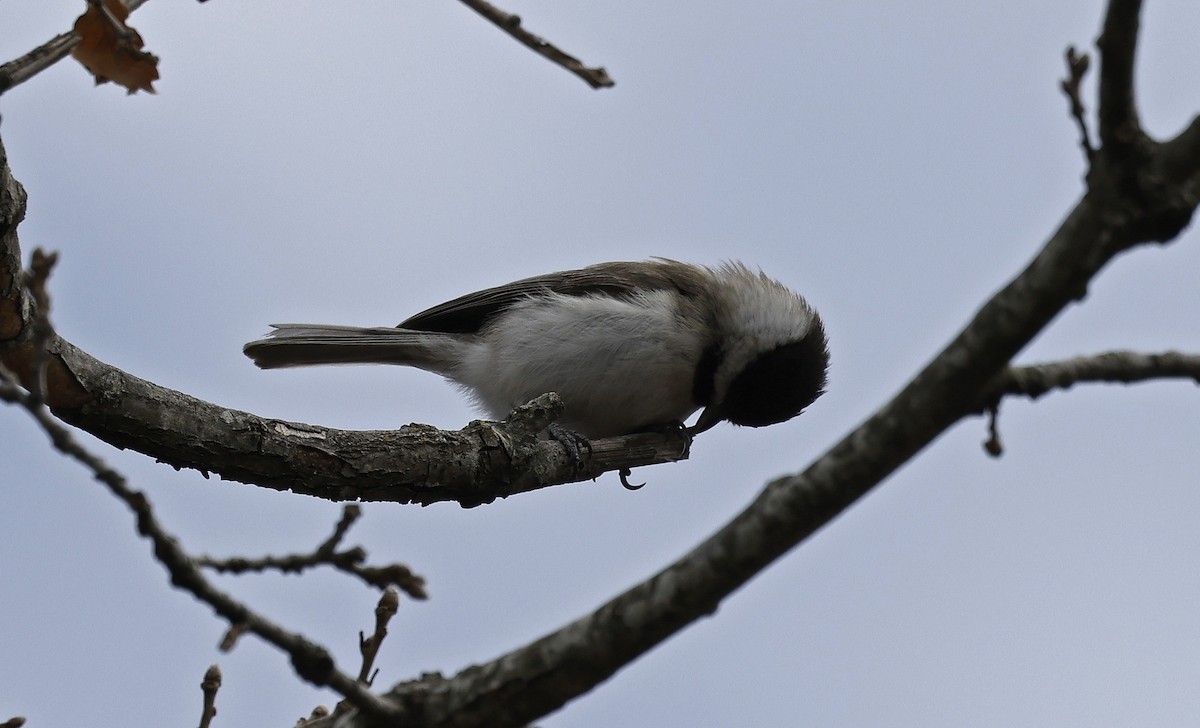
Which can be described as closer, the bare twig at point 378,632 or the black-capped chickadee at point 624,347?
the bare twig at point 378,632

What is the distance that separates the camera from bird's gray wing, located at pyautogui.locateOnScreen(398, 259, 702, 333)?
6086 mm

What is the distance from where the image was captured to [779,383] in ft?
19.2

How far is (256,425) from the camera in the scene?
4262 millimetres

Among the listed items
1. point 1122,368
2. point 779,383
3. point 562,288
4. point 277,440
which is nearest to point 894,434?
point 1122,368

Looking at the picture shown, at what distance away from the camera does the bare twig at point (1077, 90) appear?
2117 mm

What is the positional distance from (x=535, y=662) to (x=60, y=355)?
7.56 ft

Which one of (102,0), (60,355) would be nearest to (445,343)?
(60,355)

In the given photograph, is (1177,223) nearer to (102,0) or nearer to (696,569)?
(696,569)

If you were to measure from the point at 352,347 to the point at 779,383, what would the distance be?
7.36 feet

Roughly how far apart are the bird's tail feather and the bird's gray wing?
0.10 m

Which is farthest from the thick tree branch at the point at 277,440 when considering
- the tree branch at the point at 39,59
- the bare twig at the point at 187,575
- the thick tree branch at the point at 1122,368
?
the thick tree branch at the point at 1122,368

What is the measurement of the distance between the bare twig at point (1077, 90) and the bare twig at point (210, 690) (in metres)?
2.18

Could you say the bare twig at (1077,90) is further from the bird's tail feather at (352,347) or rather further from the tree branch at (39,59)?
the bird's tail feather at (352,347)

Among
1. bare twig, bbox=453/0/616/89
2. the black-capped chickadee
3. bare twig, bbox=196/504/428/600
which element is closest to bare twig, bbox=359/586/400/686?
bare twig, bbox=196/504/428/600
